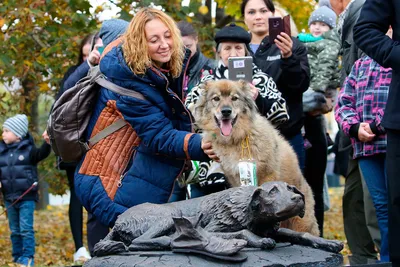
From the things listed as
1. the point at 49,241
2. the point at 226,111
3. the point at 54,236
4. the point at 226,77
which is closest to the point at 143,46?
the point at 226,111

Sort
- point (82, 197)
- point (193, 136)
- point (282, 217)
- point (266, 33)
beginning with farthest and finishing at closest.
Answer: point (266, 33) < point (82, 197) < point (193, 136) < point (282, 217)

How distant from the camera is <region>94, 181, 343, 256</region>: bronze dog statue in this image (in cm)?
475

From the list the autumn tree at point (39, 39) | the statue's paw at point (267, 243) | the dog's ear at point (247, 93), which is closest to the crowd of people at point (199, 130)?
the dog's ear at point (247, 93)

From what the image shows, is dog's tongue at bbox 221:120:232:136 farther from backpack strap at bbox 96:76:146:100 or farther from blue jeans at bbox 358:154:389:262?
blue jeans at bbox 358:154:389:262

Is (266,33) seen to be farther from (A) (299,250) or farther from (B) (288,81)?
(A) (299,250)

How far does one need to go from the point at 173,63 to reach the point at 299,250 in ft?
6.07

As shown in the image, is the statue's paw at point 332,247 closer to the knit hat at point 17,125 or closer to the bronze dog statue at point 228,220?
Answer: the bronze dog statue at point 228,220

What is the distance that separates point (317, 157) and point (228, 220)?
4.60 m

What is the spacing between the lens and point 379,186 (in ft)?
24.8

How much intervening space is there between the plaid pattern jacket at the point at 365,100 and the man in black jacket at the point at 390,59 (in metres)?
1.45

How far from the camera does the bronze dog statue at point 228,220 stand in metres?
4.75

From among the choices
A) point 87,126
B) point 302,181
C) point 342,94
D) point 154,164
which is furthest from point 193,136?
point 342,94

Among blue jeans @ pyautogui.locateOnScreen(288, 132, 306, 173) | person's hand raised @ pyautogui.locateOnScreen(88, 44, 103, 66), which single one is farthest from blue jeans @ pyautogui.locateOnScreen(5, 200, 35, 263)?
blue jeans @ pyautogui.locateOnScreen(288, 132, 306, 173)

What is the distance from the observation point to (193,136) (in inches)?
230
